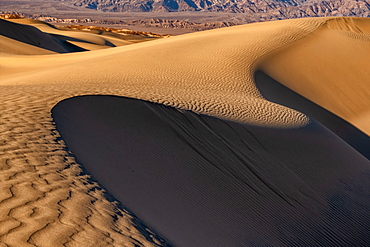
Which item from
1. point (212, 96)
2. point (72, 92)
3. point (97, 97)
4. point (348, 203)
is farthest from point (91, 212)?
point (212, 96)

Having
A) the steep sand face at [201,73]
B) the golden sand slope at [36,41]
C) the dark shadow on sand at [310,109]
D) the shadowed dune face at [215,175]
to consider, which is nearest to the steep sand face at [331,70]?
the dark shadow on sand at [310,109]

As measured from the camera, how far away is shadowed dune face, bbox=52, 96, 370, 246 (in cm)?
510

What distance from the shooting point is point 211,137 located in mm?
8016

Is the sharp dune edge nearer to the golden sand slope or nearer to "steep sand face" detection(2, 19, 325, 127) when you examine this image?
"steep sand face" detection(2, 19, 325, 127)

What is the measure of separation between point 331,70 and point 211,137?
13.5m

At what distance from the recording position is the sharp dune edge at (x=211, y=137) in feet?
13.0

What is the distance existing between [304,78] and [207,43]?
15.0 ft

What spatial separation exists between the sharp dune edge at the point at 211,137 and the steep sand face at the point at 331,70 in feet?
0.21

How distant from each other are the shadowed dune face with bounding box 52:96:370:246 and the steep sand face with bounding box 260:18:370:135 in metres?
7.69

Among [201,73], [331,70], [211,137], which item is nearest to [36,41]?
[201,73]

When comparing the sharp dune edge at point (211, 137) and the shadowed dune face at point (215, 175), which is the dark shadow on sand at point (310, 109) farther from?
the shadowed dune face at point (215, 175)

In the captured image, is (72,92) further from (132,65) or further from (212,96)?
(132,65)

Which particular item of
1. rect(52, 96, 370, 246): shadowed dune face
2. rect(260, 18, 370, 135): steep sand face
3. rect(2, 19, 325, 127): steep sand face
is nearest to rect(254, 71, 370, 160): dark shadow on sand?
rect(260, 18, 370, 135): steep sand face

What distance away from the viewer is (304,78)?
18719mm
